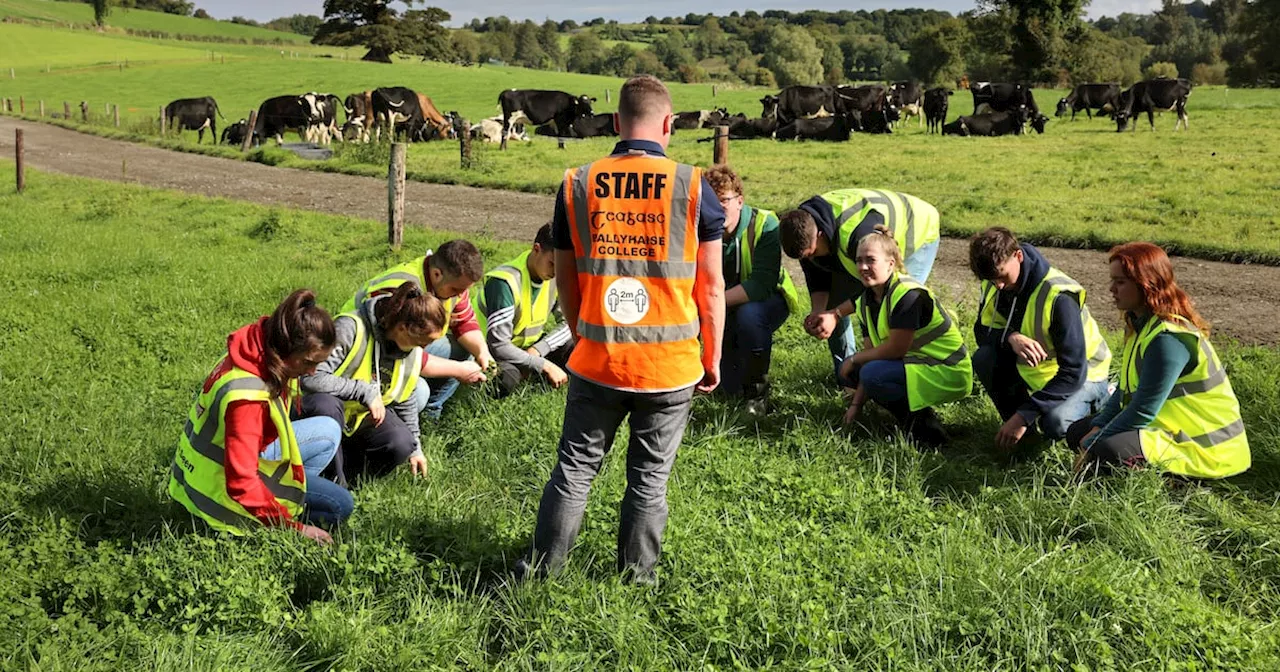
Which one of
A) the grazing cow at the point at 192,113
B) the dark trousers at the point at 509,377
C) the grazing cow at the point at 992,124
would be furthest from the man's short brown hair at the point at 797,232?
the grazing cow at the point at 192,113

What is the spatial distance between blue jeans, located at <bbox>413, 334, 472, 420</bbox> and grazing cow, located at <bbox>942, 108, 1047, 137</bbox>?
24936 mm

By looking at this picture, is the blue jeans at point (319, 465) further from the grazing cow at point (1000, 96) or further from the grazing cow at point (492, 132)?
the grazing cow at point (1000, 96)

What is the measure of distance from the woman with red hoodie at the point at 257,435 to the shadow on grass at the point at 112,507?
0.81ft

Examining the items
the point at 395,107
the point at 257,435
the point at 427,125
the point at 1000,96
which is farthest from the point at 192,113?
the point at 257,435

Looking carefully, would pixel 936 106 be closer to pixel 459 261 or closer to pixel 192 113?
pixel 192 113

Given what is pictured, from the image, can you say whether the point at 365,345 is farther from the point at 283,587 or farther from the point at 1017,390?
the point at 1017,390

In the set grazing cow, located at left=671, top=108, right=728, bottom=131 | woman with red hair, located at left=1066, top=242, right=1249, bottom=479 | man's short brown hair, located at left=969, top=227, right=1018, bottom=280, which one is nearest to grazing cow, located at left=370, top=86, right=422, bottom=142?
grazing cow, located at left=671, top=108, right=728, bottom=131

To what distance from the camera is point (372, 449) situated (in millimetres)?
4277

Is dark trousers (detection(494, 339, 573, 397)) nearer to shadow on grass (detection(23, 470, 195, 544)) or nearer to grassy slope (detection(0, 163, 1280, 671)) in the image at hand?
grassy slope (detection(0, 163, 1280, 671))

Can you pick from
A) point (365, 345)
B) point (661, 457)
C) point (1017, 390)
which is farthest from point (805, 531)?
point (365, 345)

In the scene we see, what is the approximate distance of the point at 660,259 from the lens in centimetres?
297

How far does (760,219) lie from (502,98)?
23.9 meters

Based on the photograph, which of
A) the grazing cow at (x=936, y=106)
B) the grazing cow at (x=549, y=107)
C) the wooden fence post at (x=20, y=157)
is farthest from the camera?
the grazing cow at (x=549, y=107)

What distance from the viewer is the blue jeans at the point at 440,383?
5.07 meters
